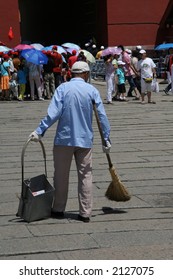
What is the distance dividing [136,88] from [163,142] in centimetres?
1070

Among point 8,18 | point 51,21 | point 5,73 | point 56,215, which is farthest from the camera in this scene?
point 51,21

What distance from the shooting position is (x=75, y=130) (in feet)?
23.1

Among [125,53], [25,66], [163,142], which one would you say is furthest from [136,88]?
[163,142]

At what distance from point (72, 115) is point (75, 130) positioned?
165 mm

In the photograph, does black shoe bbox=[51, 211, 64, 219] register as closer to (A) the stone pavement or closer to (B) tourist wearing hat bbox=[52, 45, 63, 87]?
(A) the stone pavement

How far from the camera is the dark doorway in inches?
1957

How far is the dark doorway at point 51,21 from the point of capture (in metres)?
49.7

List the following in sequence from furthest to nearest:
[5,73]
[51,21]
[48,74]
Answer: [51,21], [48,74], [5,73]

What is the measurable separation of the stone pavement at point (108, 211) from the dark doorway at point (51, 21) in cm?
3522


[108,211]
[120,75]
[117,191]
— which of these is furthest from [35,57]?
[117,191]

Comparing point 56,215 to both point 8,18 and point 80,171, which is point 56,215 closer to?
point 80,171

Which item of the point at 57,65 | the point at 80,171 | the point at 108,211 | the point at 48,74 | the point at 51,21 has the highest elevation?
the point at 51,21

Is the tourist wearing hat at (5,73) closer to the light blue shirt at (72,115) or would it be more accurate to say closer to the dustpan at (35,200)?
the dustpan at (35,200)

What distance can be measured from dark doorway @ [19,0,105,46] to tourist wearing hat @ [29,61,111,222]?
40.6m
